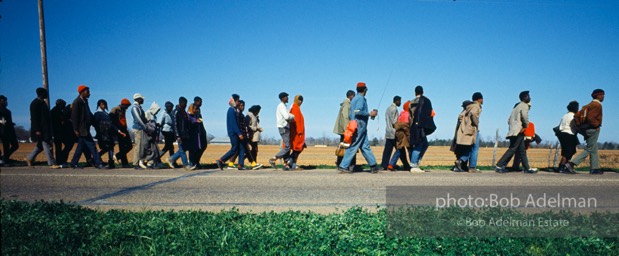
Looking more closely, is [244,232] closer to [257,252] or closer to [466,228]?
[257,252]

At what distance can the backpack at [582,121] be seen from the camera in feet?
30.0

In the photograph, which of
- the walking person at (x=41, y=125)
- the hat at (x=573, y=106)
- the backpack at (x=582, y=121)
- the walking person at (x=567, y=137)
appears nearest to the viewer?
the walking person at (x=41, y=125)

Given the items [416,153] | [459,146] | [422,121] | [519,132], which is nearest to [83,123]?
[416,153]

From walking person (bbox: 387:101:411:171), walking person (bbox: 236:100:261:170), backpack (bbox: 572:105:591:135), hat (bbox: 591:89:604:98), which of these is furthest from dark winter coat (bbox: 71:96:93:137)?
hat (bbox: 591:89:604:98)

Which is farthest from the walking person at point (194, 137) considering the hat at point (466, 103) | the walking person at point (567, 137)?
the walking person at point (567, 137)

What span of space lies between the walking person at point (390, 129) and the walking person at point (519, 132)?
9.57ft

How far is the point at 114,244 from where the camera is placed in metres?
3.01

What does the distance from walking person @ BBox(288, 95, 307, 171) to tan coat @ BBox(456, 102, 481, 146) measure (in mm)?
4278

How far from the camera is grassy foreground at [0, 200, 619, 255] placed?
284 centimetres

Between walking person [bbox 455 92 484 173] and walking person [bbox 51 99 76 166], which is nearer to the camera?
walking person [bbox 455 92 484 173]

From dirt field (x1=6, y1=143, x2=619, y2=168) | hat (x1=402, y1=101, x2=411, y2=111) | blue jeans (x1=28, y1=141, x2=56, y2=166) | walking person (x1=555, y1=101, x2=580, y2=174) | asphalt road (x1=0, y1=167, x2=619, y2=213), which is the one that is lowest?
dirt field (x1=6, y1=143, x2=619, y2=168)

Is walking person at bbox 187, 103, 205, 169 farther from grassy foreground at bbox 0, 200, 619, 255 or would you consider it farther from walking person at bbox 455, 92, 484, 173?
walking person at bbox 455, 92, 484, 173

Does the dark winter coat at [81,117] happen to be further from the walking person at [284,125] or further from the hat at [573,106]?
the hat at [573,106]

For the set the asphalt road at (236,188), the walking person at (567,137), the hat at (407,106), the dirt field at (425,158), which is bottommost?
the dirt field at (425,158)
